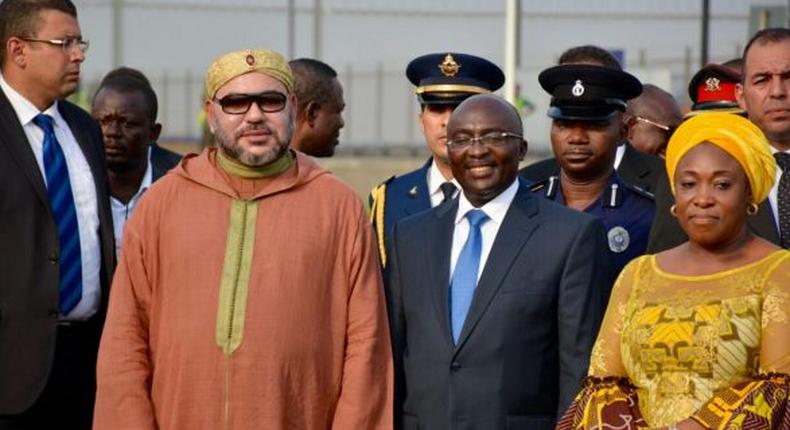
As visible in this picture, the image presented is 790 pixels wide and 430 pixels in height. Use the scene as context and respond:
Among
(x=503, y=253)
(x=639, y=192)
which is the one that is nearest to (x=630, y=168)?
(x=639, y=192)

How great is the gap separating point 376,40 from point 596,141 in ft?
96.9

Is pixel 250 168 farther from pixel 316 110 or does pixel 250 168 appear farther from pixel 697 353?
pixel 316 110

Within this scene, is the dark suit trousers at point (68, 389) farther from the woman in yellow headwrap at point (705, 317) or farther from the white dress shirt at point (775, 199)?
the white dress shirt at point (775, 199)

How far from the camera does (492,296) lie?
21.3 feet

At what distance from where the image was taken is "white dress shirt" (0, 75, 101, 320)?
751 cm

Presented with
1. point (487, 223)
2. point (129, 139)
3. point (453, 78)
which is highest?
point (453, 78)

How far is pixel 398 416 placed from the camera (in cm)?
670

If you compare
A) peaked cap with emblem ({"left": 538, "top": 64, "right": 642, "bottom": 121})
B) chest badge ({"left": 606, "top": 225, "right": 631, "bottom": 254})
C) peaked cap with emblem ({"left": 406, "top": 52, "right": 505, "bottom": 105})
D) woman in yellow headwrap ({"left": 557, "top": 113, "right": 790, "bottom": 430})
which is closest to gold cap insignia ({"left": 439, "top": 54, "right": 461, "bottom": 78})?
peaked cap with emblem ({"left": 406, "top": 52, "right": 505, "bottom": 105})

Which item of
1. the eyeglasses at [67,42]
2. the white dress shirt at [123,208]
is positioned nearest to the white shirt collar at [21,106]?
the eyeglasses at [67,42]

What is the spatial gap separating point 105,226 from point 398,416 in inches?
65.6

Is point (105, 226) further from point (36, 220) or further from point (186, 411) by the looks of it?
point (186, 411)

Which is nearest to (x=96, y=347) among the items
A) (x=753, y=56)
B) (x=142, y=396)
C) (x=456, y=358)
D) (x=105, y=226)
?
(x=105, y=226)

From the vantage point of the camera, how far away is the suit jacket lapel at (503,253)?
6.51m

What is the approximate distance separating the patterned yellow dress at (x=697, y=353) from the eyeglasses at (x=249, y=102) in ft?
4.77
